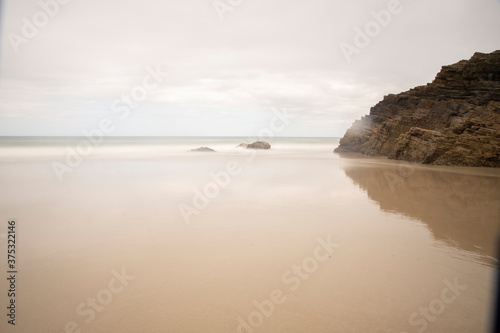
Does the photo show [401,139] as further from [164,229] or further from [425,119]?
[164,229]

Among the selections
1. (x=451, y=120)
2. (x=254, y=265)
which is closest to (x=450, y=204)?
(x=254, y=265)

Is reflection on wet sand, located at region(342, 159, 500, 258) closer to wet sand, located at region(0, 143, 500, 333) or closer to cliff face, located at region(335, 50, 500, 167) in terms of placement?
wet sand, located at region(0, 143, 500, 333)

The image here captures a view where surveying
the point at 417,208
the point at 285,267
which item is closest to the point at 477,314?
the point at 285,267

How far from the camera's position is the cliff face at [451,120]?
15477 mm

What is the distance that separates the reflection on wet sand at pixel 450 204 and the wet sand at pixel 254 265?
5cm

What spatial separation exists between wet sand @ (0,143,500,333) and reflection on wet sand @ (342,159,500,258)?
0.16ft

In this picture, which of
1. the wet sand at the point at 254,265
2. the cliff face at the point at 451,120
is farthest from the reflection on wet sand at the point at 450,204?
the cliff face at the point at 451,120

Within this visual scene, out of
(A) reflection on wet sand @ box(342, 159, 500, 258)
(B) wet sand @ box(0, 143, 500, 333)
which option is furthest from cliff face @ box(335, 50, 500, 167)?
(B) wet sand @ box(0, 143, 500, 333)

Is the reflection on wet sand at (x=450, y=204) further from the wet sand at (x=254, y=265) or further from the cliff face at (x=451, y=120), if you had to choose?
the cliff face at (x=451, y=120)

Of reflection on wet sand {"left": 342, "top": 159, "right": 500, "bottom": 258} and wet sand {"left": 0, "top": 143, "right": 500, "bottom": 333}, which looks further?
reflection on wet sand {"left": 342, "top": 159, "right": 500, "bottom": 258}

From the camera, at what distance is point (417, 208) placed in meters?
6.35

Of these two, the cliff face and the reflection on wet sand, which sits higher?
the cliff face

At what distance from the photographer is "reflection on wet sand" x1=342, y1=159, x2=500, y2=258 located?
177 inches

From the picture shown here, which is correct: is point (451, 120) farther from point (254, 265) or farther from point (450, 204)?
A: point (254, 265)
